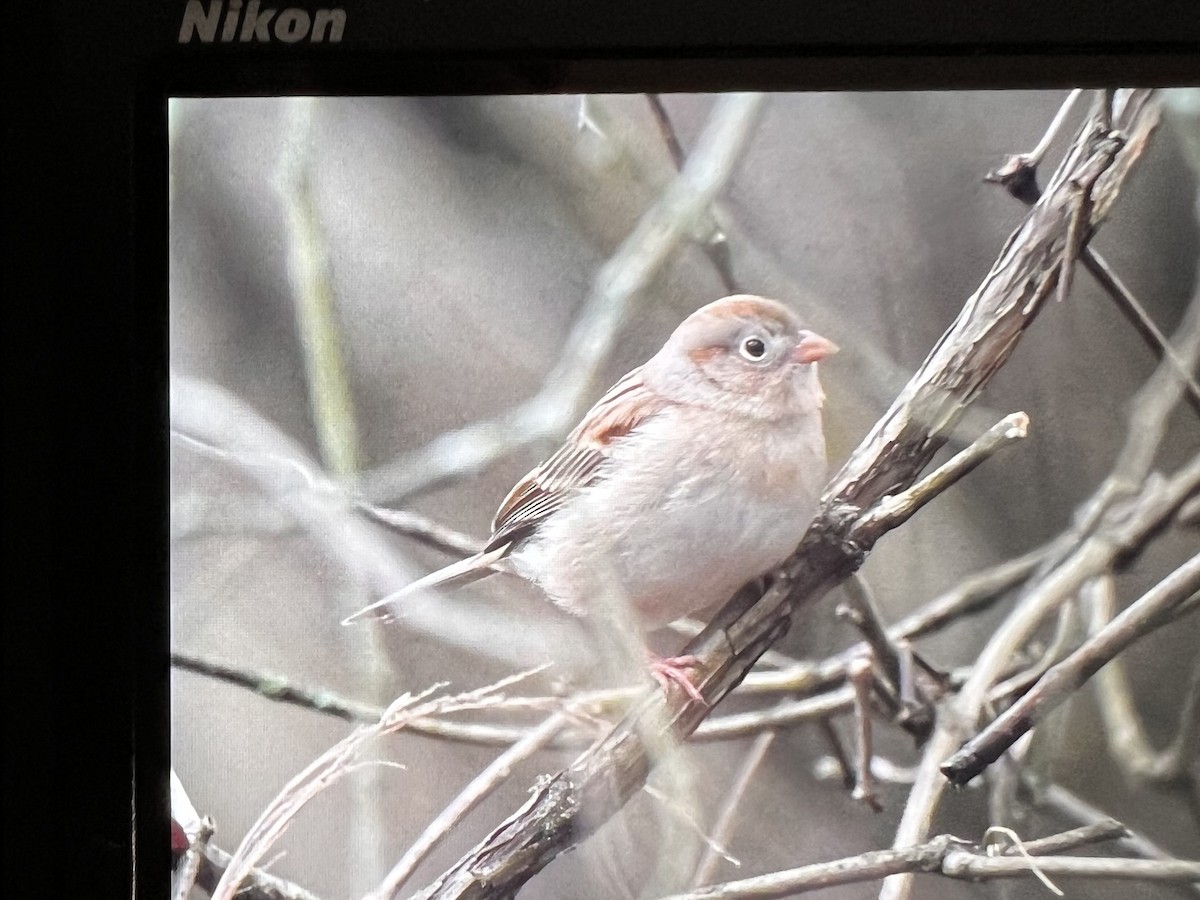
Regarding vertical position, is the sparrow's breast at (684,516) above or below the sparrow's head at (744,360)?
below

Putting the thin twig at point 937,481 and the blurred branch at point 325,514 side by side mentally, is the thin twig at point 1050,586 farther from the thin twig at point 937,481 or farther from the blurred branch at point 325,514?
the blurred branch at point 325,514

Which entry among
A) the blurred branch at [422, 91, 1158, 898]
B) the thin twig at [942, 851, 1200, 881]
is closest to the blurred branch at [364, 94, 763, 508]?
the blurred branch at [422, 91, 1158, 898]

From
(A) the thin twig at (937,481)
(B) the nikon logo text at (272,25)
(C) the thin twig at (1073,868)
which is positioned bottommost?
(C) the thin twig at (1073,868)

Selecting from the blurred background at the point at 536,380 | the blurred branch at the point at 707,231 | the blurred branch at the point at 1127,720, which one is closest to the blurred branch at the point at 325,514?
the blurred background at the point at 536,380

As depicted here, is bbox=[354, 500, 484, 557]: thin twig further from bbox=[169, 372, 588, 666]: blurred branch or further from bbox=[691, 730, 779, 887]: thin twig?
bbox=[691, 730, 779, 887]: thin twig

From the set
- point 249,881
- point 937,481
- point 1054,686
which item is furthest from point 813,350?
point 249,881

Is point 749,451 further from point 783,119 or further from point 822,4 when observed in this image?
point 822,4
